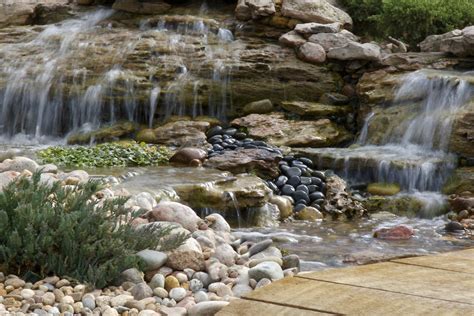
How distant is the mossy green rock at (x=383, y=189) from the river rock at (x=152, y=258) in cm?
577

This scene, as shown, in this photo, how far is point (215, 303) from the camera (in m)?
3.06

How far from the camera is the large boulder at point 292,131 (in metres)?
11.0

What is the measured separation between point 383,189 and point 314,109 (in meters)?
2.74

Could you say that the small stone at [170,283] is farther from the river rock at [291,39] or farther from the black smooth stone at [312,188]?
the river rock at [291,39]

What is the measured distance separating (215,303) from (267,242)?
1435 mm

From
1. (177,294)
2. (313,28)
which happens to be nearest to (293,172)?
(313,28)

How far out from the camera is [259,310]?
231cm

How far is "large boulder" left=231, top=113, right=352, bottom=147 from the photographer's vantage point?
11.0 metres

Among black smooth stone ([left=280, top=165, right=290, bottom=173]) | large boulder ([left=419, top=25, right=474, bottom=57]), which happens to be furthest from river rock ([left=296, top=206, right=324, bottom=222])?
large boulder ([left=419, top=25, right=474, bottom=57])

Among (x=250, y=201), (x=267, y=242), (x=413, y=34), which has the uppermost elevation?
(x=413, y=34)

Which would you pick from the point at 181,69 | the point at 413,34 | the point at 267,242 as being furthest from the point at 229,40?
the point at 267,242

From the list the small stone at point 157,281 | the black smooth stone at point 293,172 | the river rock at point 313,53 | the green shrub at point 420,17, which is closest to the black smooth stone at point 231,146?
the black smooth stone at point 293,172

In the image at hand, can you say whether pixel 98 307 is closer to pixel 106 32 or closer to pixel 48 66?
pixel 48 66

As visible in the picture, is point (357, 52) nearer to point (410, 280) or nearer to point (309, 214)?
point (309, 214)
